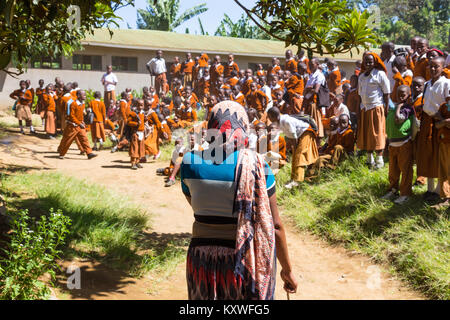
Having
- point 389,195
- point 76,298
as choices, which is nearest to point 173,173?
point 389,195

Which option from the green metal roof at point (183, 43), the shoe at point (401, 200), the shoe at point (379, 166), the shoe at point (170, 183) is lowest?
the shoe at point (170, 183)

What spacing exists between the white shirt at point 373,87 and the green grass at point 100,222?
3.98m

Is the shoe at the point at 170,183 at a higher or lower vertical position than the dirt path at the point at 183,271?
higher

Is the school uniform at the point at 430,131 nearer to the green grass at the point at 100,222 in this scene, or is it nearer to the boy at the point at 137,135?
the green grass at the point at 100,222

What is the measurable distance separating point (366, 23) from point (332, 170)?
421 cm

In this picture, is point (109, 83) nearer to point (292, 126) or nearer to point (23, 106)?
point (23, 106)

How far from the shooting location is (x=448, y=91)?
6227mm

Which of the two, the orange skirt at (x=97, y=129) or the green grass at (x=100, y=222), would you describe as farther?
the orange skirt at (x=97, y=129)

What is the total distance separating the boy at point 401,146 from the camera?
6.93 m

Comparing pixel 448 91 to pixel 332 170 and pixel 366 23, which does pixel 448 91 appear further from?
pixel 332 170

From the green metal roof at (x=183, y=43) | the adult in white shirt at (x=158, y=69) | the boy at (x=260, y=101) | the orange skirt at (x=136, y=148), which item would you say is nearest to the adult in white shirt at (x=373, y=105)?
the boy at (x=260, y=101)

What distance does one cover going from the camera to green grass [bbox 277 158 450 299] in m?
5.40

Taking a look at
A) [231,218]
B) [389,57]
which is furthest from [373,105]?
[231,218]

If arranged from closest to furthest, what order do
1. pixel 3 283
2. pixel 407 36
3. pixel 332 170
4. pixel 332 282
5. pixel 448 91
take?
pixel 3 283 < pixel 332 282 < pixel 448 91 < pixel 332 170 < pixel 407 36
